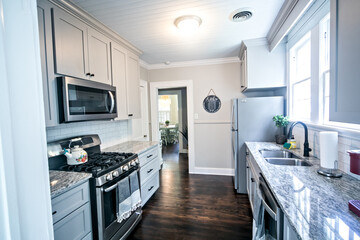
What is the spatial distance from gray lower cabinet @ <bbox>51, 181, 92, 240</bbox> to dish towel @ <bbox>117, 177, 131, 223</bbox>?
278 mm

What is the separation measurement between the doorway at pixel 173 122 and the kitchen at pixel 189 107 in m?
2.01

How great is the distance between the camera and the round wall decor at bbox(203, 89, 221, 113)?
3415 mm

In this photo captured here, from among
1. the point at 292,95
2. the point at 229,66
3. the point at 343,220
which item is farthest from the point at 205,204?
the point at 229,66

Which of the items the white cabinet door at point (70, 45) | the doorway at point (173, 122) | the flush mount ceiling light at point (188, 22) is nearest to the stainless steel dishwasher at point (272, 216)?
the flush mount ceiling light at point (188, 22)

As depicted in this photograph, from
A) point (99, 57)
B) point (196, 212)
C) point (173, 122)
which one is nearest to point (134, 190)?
point (196, 212)

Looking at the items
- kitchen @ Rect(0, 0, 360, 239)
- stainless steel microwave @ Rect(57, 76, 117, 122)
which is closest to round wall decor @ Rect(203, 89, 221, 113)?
kitchen @ Rect(0, 0, 360, 239)

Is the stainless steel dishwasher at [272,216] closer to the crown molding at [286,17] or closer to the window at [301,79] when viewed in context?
the window at [301,79]

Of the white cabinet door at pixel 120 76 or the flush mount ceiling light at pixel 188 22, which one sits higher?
the flush mount ceiling light at pixel 188 22

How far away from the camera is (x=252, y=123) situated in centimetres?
253

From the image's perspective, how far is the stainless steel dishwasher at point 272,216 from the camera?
0.97 metres

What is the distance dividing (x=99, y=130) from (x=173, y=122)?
616cm

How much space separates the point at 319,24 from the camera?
5.26ft

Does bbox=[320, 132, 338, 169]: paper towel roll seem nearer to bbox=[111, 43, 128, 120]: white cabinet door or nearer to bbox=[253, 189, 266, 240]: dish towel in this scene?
bbox=[253, 189, 266, 240]: dish towel

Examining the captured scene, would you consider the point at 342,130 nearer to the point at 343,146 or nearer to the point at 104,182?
the point at 343,146
